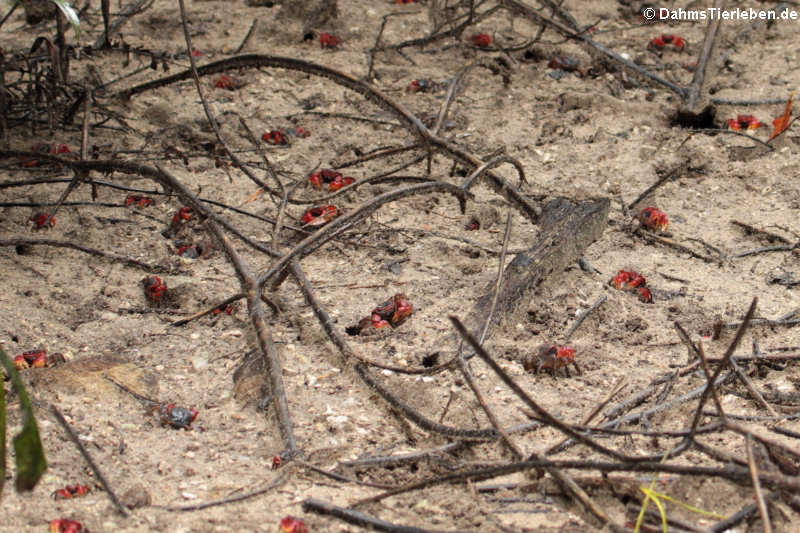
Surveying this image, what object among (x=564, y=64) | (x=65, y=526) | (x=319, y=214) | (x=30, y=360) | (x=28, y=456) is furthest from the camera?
(x=564, y=64)

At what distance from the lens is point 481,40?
4.60 metres

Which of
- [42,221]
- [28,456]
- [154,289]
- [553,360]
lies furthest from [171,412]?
[42,221]

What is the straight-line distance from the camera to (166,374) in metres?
2.48

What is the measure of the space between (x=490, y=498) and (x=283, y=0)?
3.63m

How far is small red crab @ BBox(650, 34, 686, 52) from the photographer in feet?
14.9

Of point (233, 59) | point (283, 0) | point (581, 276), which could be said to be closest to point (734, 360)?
point (581, 276)

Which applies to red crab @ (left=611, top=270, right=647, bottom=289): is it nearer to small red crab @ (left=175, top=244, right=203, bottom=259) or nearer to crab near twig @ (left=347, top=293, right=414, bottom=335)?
crab near twig @ (left=347, top=293, right=414, bottom=335)

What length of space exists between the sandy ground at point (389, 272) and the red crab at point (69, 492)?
3 centimetres

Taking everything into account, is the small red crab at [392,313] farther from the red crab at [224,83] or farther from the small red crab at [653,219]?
the red crab at [224,83]

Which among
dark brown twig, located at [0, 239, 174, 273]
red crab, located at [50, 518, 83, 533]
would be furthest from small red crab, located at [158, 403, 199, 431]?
Result: dark brown twig, located at [0, 239, 174, 273]

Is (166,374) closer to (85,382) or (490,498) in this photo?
(85,382)

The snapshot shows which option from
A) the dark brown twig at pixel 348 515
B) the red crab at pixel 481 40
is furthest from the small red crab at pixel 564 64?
the dark brown twig at pixel 348 515

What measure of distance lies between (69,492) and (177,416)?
395 millimetres

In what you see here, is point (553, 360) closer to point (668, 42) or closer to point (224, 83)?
point (224, 83)
